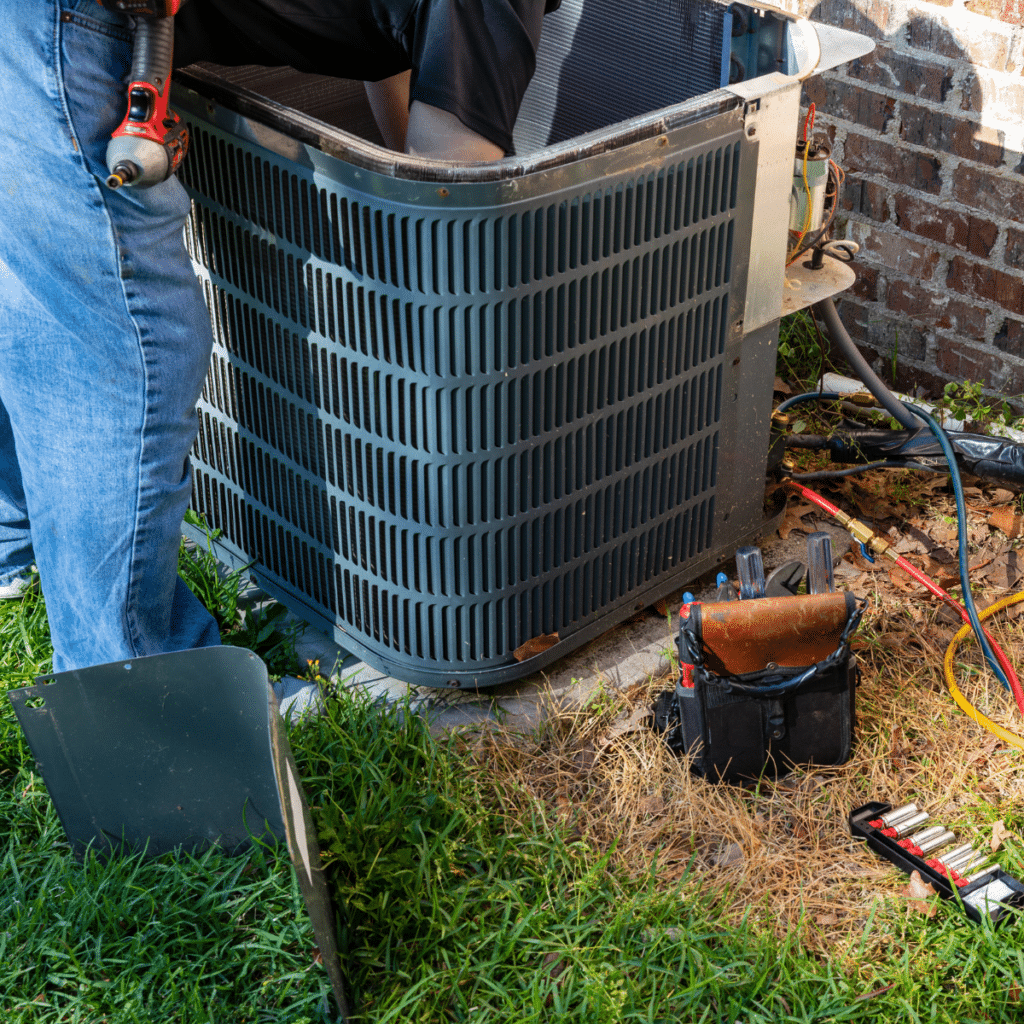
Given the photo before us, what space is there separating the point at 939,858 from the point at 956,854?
0.03 m

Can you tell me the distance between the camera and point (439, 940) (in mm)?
1701

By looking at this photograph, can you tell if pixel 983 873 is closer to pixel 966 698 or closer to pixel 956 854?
pixel 956 854

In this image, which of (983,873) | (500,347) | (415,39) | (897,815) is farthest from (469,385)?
(983,873)

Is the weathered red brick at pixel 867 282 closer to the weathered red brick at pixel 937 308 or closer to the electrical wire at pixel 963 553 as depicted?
the weathered red brick at pixel 937 308

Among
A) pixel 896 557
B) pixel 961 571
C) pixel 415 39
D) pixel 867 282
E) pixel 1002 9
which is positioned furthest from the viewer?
pixel 867 282

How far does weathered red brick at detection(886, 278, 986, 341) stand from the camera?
2840 mm

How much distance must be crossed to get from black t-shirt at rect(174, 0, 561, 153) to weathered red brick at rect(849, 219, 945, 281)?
1392 millimetres

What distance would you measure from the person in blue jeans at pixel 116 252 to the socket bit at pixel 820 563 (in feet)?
2.68

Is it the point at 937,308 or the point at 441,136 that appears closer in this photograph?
the point at 441,136

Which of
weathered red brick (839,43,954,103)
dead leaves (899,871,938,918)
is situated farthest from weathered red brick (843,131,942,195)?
dead leaves (899,871,938,918)

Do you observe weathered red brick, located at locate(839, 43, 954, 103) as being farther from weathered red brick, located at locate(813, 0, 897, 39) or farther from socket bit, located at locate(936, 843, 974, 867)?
socket bit, located at locate(936, 843, 974, 867)

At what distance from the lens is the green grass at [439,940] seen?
1.63 m

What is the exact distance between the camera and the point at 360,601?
6.91 feet

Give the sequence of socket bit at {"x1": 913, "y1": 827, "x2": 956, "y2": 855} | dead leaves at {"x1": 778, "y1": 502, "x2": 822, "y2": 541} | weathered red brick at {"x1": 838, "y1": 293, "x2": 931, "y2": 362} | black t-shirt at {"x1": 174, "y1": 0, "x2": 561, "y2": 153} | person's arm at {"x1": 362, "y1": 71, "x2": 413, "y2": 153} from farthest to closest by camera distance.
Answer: weathered red brick at {"x1": 838, "y1": 293, "x2": 931, "y2": 362}, dead leaves at {"x1": 778, "y1": 502, "x2": 822, "y2": 541}, person's arm at {"x1": 362, "y1": 71, "x2": 413, "y2": 153}, socket bit at {"x1": 913, "y1": 827, "x2": 956, "y2": 855}, black t-shirt at {"x1": 174, "y1": 0, "x2": 561, "y2": 153}
